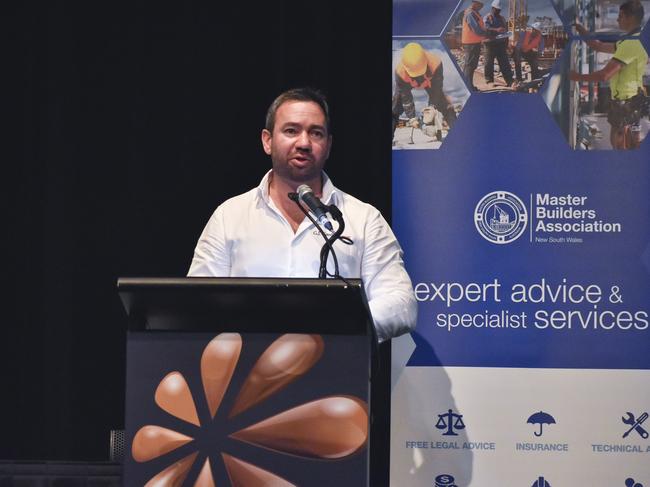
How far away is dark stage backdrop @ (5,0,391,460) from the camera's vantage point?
→ 14.5 feet

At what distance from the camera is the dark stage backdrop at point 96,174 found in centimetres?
443

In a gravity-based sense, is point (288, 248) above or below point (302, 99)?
below

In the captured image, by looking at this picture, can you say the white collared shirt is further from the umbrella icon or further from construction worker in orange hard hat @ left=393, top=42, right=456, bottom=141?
the umbrella icon

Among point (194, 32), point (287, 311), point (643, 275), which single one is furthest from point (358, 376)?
point (194, 32)

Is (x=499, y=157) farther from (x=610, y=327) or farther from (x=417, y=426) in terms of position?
(x=417, y=426)

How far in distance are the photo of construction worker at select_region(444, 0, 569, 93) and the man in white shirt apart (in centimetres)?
77

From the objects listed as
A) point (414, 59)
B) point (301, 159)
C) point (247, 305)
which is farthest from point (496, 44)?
point (247, 305)

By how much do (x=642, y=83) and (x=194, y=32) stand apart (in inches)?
77.7

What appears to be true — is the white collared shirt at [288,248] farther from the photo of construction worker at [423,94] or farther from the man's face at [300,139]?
the photo of construction worker at [423,94]

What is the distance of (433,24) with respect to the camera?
4051 millimetres

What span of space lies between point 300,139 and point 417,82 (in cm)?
79

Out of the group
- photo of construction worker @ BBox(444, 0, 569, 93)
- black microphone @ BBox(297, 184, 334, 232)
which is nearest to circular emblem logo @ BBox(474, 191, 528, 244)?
photo of construction worker @ BBox(444, 0, 569, 93)

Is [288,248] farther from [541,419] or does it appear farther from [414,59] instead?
[541,419]

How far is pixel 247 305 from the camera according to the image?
240 cm
